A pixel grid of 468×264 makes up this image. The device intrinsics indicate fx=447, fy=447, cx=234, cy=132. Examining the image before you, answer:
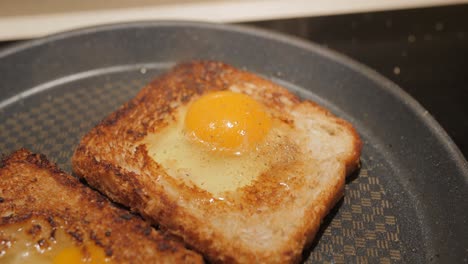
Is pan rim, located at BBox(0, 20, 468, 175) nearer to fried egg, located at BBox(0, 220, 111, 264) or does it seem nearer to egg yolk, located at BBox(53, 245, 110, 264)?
fried egg, located at BBox(0, 220, 111, 264)

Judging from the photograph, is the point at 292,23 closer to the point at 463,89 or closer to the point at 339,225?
the point at 463,89

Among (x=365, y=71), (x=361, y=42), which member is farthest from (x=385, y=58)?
(x=365, y=71)

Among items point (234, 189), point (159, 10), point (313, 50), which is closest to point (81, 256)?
point (234, 189)

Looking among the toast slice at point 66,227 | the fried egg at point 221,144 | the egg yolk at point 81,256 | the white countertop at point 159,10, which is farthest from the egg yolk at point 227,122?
the white countertop at point 159,10

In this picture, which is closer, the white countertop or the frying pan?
the frying pan

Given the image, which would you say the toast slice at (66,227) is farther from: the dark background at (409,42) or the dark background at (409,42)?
the dark background at (409,42)

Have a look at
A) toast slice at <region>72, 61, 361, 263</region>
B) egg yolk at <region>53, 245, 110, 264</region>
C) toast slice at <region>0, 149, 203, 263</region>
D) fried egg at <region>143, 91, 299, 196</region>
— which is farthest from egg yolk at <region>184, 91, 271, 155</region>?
egg yolk at <region>53, 245, 110, 264</region>

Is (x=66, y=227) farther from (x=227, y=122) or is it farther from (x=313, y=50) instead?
(x=313, y=50)
